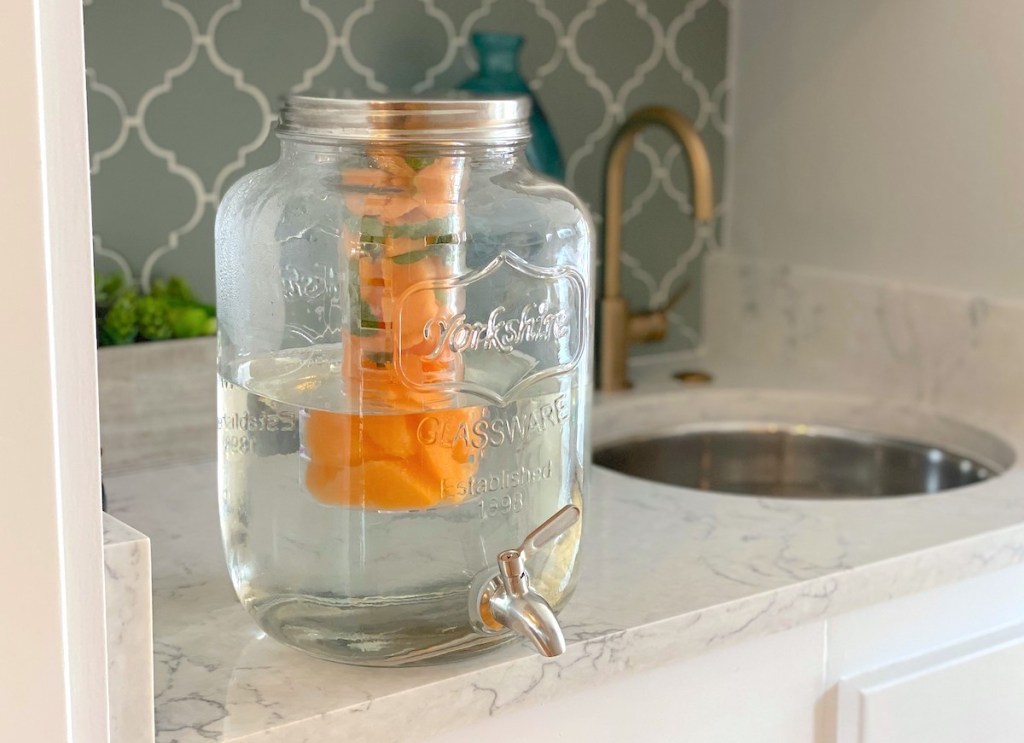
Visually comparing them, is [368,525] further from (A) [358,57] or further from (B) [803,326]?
(B) [803,326]

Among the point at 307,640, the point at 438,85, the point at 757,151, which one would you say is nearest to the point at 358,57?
the point at 438,85

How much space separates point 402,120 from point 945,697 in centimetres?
68

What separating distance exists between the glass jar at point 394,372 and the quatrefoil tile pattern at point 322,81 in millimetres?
507

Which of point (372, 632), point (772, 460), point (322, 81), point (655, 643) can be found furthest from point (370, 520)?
point (772, 460)

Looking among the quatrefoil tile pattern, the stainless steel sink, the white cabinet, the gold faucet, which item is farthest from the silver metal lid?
the stainless steel sink

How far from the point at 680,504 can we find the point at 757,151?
733 mm

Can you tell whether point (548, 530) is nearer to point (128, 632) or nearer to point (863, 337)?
point (128, 632)

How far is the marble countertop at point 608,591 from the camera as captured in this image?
2.53 ft

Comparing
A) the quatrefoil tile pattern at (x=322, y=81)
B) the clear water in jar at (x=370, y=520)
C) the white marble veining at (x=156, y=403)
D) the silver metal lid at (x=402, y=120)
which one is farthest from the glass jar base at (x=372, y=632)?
the quatrefoil tile pattern at (x=322, y=81)

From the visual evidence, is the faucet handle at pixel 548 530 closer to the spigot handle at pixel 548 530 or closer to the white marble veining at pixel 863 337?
the spigot handle at pixel 548 530

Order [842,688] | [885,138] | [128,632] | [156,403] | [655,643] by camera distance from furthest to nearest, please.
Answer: [885,138], [156,403], [842,688], [655,643], [128,632]

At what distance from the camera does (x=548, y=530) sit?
2.50 ft

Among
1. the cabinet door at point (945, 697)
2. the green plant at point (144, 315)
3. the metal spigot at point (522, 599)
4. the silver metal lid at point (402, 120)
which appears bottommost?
the cabinet door at point (945, 697)

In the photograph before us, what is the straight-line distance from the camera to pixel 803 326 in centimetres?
169
